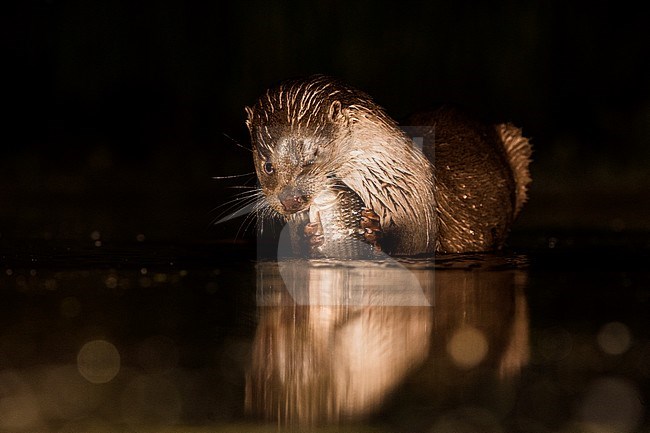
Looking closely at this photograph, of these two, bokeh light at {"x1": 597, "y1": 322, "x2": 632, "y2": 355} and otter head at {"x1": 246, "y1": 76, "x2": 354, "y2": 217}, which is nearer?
bokeh light at {"x1": 597, "y1": 322, "x2": 632, "y2": 355}

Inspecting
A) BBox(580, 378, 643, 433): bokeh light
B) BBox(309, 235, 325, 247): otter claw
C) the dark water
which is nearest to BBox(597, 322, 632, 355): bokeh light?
the dark water

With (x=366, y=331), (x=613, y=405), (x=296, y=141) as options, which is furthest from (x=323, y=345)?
(x=296, y=141)

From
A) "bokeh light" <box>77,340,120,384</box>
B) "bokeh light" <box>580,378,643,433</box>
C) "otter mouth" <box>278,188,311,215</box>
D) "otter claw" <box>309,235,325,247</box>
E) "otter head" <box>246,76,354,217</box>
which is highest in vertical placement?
"otter head" <box>246,76,354,217</box>

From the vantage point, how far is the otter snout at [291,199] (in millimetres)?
5172

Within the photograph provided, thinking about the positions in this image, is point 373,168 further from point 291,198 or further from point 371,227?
point 291,198

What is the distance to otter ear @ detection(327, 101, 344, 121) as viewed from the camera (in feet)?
17.5

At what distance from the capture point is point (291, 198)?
17.0 feet

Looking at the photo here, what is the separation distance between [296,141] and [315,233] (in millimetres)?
502

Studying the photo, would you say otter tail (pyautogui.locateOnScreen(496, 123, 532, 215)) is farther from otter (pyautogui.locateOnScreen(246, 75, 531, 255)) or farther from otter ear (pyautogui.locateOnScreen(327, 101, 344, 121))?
otter ear (pyautogui.locateOnScreen(327, 101, 344, 121))

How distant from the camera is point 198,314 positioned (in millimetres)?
4094

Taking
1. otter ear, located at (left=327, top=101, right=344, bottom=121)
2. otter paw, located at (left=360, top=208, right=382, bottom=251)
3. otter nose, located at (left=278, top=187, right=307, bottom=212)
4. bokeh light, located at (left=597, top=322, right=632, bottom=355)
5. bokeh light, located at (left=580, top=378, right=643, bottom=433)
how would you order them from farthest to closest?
otter paw, located at (left=360, top=208, right=382, bottom=251)
otter ear, located at (left=327, top=101, right=344, bottom=121)
otter nose, located at (left=278, top=187, right=307, bottom=212)
bokeh light, located at (left=597, top=322, right=632, bottom=355)
bokeh light, located at (left=580, top=378, right=643, bottom=433)

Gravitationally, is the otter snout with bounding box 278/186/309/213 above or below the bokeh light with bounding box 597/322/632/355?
above

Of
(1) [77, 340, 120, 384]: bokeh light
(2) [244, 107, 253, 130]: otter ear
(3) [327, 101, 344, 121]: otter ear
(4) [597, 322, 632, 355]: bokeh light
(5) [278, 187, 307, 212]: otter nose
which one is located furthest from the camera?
(2) [244, 107, 253, 130]: otter ear

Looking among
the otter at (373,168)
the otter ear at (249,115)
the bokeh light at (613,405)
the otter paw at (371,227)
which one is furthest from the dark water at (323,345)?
the otter ear at (249,115)
